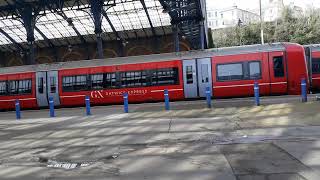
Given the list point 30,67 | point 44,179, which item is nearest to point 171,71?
point 30,67

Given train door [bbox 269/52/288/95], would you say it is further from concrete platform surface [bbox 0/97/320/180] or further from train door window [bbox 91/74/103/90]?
train door window [bbox 91/74/103/90]

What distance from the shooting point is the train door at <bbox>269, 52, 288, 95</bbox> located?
76.5 ft

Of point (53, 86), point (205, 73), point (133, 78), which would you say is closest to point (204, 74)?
point (205, 73)

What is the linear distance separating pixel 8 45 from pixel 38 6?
736 inches

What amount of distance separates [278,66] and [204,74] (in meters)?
3.95

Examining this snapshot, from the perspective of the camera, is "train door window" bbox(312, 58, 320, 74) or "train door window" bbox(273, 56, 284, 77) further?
"train door window" bbox(312, 58, 320, 74)

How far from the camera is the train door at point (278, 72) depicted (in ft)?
76.5

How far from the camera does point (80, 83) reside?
2680 cm

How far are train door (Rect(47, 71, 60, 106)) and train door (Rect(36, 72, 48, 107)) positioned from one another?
0.29 m

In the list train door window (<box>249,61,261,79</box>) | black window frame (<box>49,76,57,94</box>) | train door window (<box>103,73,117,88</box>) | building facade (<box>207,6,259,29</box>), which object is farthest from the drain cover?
building facade (<box>207,6,259,29</box>)

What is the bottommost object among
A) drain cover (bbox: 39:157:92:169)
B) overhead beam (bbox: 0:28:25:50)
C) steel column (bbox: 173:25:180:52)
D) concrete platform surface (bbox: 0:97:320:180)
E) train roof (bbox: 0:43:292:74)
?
drain cover (bbox: 39:157:92:169)

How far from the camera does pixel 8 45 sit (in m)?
53.8

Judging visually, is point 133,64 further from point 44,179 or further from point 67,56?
point 67,56

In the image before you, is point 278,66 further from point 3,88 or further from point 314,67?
point 3,88
